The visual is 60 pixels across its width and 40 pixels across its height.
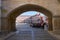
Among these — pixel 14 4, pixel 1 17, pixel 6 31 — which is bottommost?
pixel 6 31

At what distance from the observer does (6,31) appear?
18641 mm

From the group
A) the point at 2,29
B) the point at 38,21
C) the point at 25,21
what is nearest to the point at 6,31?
the point at 2,29

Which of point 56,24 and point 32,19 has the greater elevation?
point 32,19

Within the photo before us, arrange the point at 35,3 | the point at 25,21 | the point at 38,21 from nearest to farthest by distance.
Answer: the point at 35,3 < the point at 38,21 < the point at 25,21

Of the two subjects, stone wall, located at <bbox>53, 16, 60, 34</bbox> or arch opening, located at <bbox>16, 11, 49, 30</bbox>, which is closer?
stone wall, located at <bbox>53, 16, 60, 34</bbox>

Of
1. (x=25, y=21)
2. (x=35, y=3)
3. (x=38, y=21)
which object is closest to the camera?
(x=35, y=3)

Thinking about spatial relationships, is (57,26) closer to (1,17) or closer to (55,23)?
(55,23)

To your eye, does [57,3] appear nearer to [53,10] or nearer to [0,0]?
[53,10]

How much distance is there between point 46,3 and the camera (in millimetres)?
17844

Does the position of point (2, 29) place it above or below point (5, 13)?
below

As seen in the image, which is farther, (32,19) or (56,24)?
(32,19)

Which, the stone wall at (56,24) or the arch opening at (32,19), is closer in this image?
the stone wall at (56,24)

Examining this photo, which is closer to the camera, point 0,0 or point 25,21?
point 0,0

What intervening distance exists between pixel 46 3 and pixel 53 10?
3.42ft
